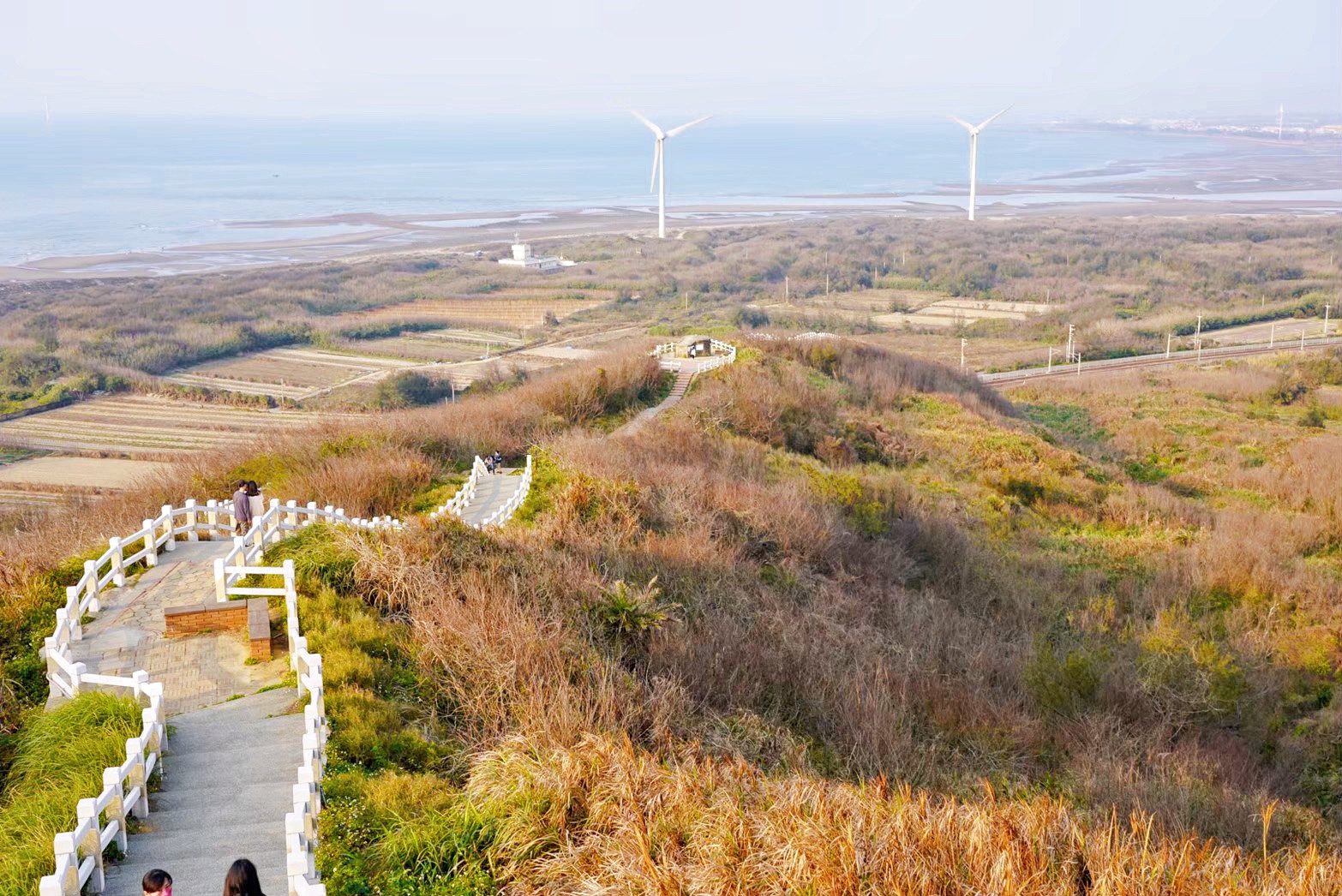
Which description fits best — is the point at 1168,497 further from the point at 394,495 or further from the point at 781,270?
the point at 781,270

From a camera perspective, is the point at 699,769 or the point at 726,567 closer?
the point at 699,769

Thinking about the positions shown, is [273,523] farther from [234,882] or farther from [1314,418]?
[1314,418]

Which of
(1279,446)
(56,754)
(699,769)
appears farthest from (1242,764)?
(1279,446)

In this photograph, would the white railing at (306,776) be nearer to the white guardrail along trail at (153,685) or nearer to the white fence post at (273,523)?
the white guardrail along trail at (153,685)

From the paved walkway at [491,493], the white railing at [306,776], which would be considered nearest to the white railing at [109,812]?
the white railing at [306,776]

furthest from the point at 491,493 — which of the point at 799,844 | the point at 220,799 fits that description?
the point at 799,844

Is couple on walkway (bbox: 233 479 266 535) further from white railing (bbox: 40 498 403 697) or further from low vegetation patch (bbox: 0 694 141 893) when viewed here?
low vegetation patch (bbox: 0 694 141 893)

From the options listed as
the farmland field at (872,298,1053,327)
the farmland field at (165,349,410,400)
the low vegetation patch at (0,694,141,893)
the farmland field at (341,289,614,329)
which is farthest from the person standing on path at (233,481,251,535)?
the farmland field at (872,298,1053,327)
